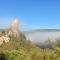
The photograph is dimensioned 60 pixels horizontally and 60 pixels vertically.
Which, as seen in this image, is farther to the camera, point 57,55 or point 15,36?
point 15,36

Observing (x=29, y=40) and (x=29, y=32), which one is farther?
(x=29, y=32)

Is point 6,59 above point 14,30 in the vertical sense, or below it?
below

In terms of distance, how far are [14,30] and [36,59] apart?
3038cm

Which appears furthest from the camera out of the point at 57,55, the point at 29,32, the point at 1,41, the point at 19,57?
the point at 29,32

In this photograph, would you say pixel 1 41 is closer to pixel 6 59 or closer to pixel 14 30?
pixel 14 30

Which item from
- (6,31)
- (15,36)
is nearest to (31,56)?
(15,36)

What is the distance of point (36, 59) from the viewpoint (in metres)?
21.3

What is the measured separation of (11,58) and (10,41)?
23797mm

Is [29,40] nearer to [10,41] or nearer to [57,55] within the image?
[10,41]

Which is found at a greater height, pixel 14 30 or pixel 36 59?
pixel 14 30

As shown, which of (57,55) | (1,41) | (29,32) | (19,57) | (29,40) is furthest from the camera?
(29,32)

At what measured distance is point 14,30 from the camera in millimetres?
51219

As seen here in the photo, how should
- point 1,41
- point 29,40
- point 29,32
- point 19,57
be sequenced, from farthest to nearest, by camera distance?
point 29,32 → point 29,40 → point 1,41 → point 19,57

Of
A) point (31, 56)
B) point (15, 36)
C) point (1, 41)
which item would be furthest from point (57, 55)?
point (15, 36)
